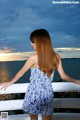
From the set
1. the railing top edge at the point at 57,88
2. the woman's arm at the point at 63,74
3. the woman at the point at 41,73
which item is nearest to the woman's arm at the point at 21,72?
the woman at the point at 41,73

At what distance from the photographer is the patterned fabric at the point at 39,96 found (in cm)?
257

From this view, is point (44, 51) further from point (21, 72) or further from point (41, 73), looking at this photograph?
point (21, 72)

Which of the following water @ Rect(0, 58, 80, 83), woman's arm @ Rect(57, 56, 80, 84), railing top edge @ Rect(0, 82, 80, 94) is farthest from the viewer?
railing top edge @ Rect(0, 82, 80, 94)

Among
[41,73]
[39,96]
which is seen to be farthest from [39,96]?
[41,73]

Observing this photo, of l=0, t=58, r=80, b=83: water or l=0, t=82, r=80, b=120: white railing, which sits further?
l=0, t=82, r=80, b=120: white railing

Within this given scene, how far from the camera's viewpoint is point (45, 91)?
2.60m

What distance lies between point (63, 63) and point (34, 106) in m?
0.48

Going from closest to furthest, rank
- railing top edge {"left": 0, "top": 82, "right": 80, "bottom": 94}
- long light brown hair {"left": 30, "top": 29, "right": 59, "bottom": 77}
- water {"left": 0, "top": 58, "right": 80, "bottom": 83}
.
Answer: long light brown hair {"left": 30, "top": 29, "right": 59, "bottom": 77} < water {"left": 0, "top": 58, "right": 80, "bottom": 83} < railing top edge {"left": 0, "top": 82, "right": 80, "bottom": 94}

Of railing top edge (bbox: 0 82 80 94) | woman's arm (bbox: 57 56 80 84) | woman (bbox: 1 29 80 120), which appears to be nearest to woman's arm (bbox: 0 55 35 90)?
woman (bbox: 1 29 80 120)

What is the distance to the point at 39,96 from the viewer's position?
8.55 ft

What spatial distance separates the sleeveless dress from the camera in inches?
101

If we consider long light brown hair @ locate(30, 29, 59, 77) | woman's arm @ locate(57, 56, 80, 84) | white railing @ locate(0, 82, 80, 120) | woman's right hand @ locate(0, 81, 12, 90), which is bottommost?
white railing @ locate(0, 82, 80, 120)

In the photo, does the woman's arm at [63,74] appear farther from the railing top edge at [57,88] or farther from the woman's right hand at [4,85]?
the woman's right hand at [4,85]

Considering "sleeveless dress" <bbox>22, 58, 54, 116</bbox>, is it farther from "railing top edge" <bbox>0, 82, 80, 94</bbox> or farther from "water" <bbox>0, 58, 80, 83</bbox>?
"railing top edge" <bbox>0, 82, 80, 94</bbox>
